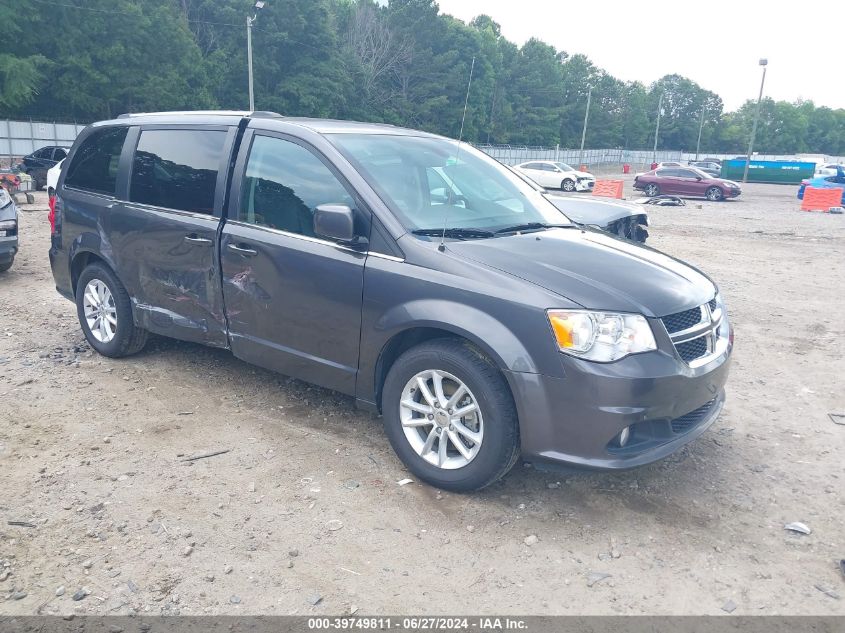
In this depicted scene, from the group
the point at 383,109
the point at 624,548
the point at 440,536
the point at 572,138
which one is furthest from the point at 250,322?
the point at 572,138

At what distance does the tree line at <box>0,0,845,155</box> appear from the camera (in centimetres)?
4147

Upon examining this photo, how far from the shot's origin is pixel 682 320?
3.70 m

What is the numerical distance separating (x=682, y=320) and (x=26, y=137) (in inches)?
Result: 1573

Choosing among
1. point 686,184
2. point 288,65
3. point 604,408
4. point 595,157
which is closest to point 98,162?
point 604,408

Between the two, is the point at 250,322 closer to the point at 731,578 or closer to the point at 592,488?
the point at 592,488

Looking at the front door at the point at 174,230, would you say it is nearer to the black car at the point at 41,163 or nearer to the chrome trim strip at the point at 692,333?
the chrome trim strip at the point at 692,333

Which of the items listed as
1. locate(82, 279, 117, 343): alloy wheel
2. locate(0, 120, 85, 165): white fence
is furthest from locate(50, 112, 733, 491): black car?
locate(0, 120, 85, 165): white fence

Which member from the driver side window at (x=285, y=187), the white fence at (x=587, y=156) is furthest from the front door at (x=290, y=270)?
the white fence at (x=587, y=156)

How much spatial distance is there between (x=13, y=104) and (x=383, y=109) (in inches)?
1182

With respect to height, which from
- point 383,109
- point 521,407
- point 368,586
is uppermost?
point 383,109

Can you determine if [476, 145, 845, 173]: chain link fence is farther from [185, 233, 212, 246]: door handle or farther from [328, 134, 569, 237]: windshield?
[185, 233, 212, 246]: door handle

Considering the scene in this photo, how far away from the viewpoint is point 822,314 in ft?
27.7

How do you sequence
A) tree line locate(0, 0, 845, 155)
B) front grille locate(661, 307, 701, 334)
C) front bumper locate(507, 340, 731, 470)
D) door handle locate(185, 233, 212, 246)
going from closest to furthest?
front bumper locate(507, 340, 731, 470), front grille locate(661, 307, 701, 334), door handle locate(185, 233, 212, 246), tree line locate(0, 0, 845, 155)

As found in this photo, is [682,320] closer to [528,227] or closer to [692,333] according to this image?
[692,333]
